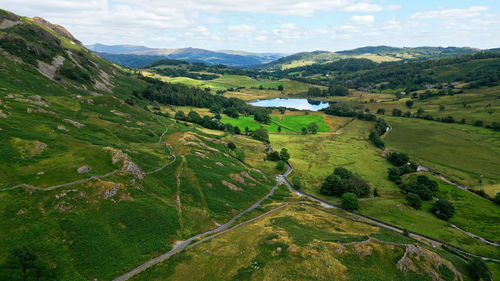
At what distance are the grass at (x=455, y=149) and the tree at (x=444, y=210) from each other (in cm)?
4043

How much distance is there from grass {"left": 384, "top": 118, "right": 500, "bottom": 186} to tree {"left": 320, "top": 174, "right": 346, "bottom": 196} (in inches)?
2704

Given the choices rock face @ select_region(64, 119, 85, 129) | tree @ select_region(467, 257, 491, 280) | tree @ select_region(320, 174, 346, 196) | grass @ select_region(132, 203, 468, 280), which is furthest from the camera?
tree @ select_region(320, 174, 346, 196)

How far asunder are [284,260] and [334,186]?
2548 inches

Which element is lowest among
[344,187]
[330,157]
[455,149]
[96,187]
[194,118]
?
[330,157]

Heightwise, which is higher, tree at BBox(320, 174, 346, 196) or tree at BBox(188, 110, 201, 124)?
tree at BBox(188, 110, 201, 124)

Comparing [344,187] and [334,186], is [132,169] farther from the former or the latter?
[344,187]

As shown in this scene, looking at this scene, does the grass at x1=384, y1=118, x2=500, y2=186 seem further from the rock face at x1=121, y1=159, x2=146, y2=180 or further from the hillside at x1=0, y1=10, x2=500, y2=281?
the rock face at x1=121, y1=159, x2=146, y2=180

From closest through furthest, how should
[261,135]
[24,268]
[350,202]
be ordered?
[24,268] → [350,202] → [261,135]

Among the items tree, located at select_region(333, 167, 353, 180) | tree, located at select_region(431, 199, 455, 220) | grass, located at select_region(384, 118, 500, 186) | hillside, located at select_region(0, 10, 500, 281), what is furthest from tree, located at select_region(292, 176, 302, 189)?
grass, located at select_region(384, 118, 500, 186)

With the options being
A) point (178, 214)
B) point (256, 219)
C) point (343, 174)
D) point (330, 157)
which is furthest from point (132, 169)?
point (330, 157)

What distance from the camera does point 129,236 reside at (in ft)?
169

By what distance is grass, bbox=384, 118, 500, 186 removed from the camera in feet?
410

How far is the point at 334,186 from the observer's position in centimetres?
10500

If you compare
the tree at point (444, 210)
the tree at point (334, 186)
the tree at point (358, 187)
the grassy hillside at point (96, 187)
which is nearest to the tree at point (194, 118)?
the grassy hillside at point (96, 187)
